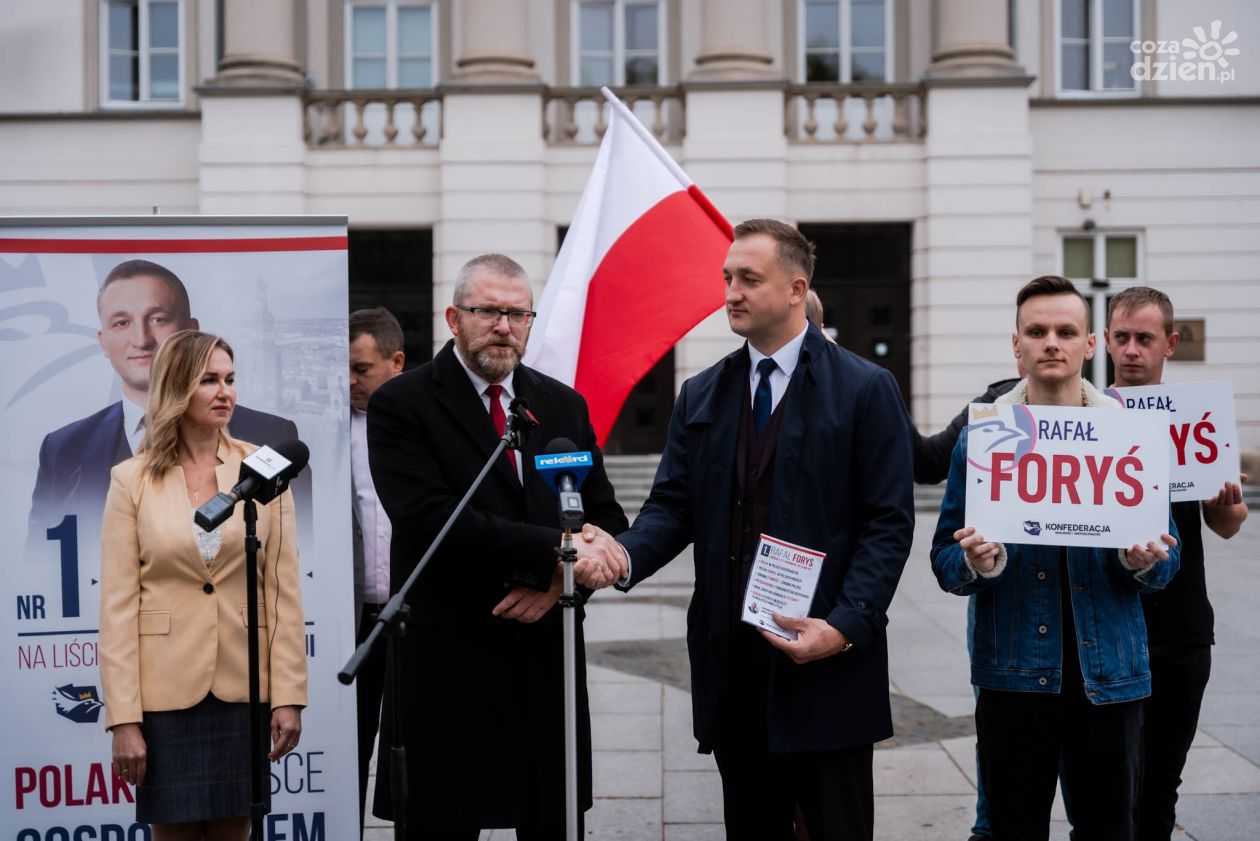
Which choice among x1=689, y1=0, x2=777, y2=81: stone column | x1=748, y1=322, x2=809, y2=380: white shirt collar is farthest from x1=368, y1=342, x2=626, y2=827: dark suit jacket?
x1=689, y1=0, x2=777, y2=81: stone column

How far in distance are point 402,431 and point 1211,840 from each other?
12.4 feet

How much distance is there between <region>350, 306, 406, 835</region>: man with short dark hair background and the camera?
499 centimetres

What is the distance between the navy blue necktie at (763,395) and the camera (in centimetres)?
382

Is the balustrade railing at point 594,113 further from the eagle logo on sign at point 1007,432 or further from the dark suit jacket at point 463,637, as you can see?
the eagle logo on sign at point 1007,432

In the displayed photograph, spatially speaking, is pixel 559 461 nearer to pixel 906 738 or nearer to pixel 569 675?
pixel 569 675

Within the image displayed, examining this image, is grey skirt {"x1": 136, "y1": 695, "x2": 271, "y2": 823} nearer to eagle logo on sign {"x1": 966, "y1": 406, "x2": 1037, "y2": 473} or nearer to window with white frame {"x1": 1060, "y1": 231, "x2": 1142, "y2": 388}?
eagle logo on sign {"x1": 966, "y1": 406, "x2": 1037, "y2": 473}

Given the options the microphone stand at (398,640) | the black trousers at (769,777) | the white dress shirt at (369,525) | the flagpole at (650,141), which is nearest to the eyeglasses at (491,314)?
the microphone stand at (398,640)

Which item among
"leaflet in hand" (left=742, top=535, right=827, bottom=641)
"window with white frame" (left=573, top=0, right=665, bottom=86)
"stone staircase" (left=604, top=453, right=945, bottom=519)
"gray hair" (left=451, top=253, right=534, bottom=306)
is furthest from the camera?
"window with white frame" (left=573, top=0, right=665, bottom=86)

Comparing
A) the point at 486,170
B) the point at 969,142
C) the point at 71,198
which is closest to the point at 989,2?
the point at 969,142

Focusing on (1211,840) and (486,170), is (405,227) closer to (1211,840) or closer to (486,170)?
(486,170)

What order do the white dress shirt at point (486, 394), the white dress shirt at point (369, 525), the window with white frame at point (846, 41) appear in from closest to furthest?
the white dress shirt at point (486, 394), the white dress shirt at point (369, 525), the window with white frame at point (846, 41)

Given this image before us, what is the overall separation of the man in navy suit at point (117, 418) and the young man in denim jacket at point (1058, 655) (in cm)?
245

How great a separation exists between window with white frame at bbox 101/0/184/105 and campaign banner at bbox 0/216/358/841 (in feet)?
59.6

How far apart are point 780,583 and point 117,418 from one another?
250cm
